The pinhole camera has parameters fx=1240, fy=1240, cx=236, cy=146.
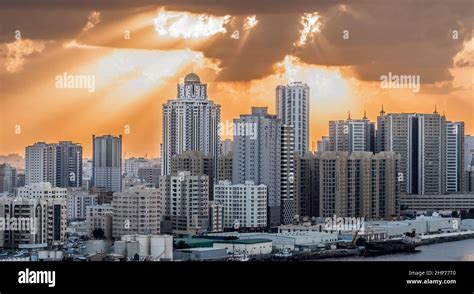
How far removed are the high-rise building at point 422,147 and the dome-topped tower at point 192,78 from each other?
11.3ft

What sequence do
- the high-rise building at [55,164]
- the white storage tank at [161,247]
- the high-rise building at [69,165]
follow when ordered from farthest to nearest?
1. the high-rise building at [69,165]
2. the high-rise building at [55,164]
3. the white storage tank at [161,247]

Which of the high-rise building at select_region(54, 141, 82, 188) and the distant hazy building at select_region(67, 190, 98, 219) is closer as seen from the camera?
the distant hazy building at select_region(67, 190, 98, 219)

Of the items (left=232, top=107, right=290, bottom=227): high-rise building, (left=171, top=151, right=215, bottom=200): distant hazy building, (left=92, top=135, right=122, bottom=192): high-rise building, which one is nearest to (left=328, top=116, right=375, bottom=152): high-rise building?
(left=232, top=107, right=290, bottom=227): high-rise building

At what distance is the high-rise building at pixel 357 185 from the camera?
1530cm

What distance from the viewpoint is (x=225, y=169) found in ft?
49.3

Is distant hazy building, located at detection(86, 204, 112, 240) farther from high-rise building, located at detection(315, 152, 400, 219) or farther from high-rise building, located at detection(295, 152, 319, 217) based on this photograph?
high-rise building, located at detection(315, 152, 400, 219)

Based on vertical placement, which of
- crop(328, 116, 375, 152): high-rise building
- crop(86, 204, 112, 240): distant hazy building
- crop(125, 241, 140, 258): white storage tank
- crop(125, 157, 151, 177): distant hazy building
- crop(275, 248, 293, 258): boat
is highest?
crop(328, 116, 375, 152): high-rise building

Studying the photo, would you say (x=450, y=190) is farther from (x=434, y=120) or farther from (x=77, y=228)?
(x=77, y=228)

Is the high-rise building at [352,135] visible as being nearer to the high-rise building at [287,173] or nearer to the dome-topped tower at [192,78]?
the high-rise building at [287,173]

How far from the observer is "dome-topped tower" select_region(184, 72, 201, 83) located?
14.8m

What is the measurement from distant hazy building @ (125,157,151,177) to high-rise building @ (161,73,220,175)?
33cm

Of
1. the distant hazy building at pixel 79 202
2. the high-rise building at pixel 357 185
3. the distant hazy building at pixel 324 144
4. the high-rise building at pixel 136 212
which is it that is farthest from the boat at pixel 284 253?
the distant hazy building at pixel 324 144

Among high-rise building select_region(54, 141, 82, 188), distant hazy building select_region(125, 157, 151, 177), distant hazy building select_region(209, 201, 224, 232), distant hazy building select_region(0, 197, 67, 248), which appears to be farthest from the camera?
distant hazy building select_region(125, 157, 151, 177)
